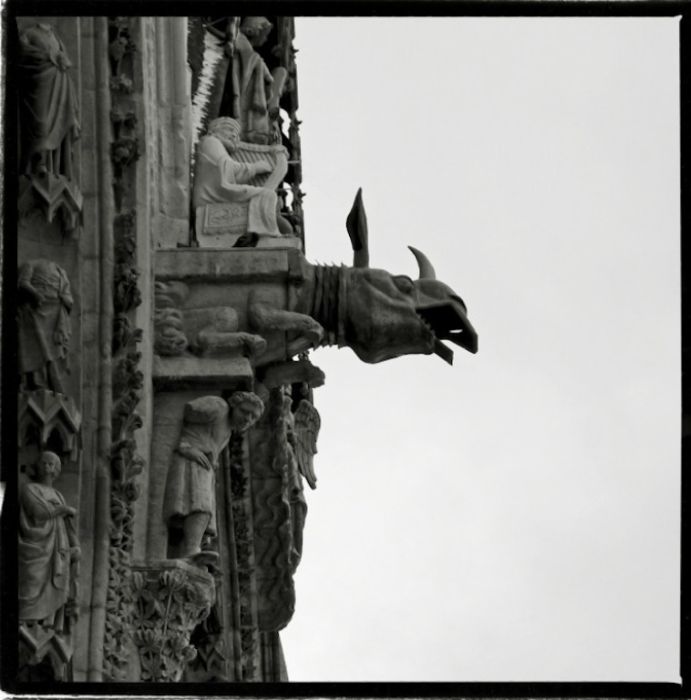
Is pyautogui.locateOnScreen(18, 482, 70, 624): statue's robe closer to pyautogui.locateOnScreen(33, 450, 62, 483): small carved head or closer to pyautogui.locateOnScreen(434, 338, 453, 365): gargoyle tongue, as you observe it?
pyautogui.locateOnScreen(33, 450, 62, 483): small carved head

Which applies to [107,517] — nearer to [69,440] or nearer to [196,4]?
[69,440]

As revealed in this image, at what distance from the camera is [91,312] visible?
24.3m

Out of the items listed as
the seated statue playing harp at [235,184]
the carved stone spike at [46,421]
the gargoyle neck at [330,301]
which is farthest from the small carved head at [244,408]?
the carved stone spike at [46,421]

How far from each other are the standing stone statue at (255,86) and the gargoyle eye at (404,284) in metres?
6.17

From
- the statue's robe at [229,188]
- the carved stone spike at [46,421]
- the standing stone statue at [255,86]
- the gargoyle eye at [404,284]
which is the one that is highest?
the standing stone statue at [255,86]

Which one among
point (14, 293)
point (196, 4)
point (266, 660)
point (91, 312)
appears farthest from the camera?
point (266, 660)

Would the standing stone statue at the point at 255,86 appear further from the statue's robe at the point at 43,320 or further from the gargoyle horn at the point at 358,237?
the statue's robe at the point at 43,320

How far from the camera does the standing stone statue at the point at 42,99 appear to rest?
2311 centimetres

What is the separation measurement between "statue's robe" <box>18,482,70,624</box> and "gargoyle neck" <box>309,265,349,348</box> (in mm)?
4066

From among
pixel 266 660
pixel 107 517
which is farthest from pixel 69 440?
pixel 266 660

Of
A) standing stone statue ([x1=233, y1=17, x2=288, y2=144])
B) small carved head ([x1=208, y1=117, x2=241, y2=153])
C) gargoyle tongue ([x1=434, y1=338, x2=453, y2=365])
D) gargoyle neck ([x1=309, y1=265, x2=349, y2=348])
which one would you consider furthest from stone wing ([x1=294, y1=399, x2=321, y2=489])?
gargoyle neck ([x1=309, y1=265, x2=349, y2=348])

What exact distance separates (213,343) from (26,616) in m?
3.94

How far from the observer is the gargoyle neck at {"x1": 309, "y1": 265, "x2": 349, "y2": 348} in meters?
26.4

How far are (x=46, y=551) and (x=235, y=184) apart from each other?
6581 millimetres
